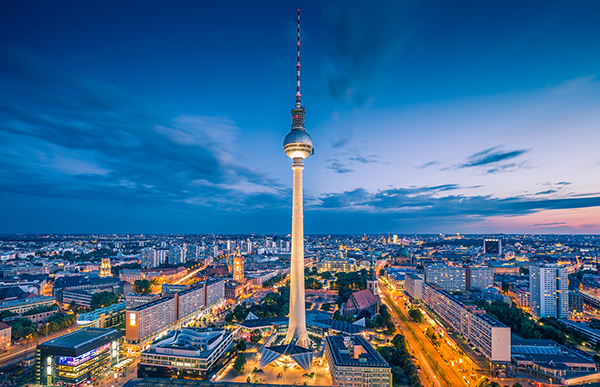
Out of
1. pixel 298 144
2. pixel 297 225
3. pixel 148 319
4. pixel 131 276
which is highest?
pixel 298 144

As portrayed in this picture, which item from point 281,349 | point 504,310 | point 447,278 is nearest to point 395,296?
point 447,278

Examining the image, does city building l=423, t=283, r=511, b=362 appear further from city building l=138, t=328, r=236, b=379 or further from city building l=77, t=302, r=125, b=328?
city building l=77, t=302, r=125, b=328

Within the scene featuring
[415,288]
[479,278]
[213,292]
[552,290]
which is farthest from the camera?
[479,278]

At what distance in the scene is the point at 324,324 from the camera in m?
53.1

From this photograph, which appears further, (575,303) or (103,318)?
(575,303)

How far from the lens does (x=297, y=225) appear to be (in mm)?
48062

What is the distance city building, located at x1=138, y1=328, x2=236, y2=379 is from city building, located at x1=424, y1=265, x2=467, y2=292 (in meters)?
66.9

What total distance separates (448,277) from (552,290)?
93.7ft

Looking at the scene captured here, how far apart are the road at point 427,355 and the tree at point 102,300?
60171mm

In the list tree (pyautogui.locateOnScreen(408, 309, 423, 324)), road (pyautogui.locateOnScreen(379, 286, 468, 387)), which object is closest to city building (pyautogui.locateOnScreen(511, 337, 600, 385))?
road (pyautogui.locateOnScreen(379, 286, 468, 387))

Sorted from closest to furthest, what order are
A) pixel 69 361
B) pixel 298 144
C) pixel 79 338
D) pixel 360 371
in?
pixel 360 371, pixel 69 361, pixel 79 338, pixel 298 144

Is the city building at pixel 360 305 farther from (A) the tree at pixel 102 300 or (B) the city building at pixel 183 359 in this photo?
(A) the tree at pixel 102 300

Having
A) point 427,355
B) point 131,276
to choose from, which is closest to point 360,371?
point 427,355

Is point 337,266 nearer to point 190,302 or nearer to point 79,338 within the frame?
point 190,302
